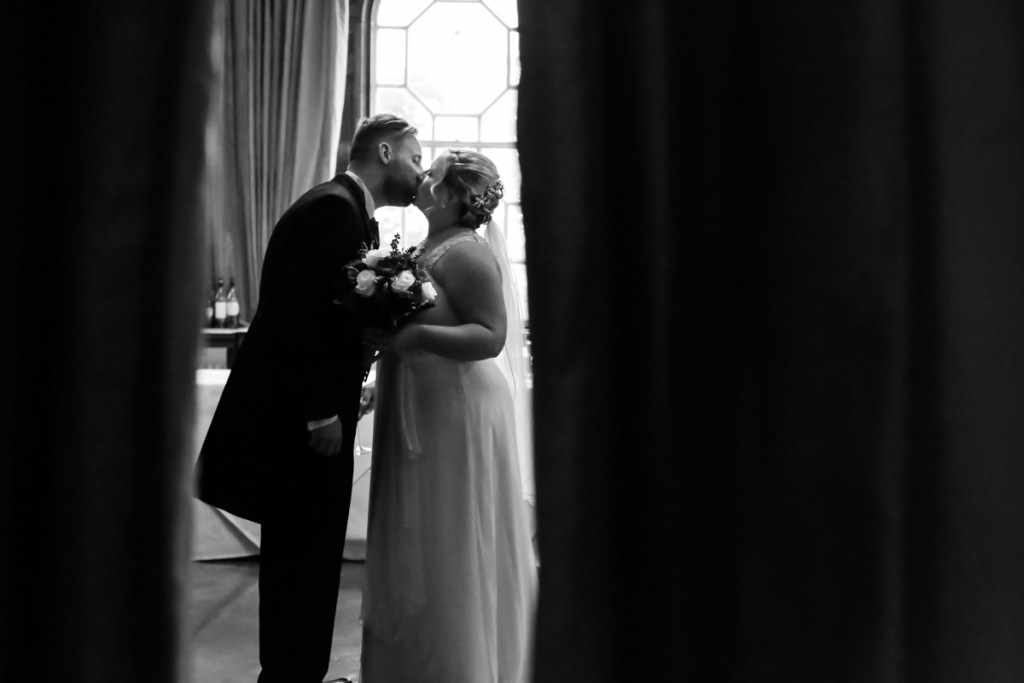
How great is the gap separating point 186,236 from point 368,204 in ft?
4.96

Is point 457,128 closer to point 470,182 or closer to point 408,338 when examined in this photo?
point 470,182

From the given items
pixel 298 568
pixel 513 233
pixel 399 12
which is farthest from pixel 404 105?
pixel 298 568

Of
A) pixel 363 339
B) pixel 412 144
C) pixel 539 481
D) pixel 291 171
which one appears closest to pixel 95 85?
pixel 539 481

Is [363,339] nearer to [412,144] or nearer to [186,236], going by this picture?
[412,144]

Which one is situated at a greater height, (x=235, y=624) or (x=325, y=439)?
(x=325, y=439)

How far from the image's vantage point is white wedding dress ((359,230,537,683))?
8.06 feet

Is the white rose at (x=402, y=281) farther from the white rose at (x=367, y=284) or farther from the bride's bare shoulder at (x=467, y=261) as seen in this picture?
the bride's bare shoulder at (x=467, y=261)

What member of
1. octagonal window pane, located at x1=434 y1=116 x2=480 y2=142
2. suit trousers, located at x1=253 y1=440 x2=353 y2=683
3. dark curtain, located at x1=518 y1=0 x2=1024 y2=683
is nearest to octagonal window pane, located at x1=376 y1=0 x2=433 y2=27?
octagonal window pane, located at x1=434 y1=116 x2=480 y2=142

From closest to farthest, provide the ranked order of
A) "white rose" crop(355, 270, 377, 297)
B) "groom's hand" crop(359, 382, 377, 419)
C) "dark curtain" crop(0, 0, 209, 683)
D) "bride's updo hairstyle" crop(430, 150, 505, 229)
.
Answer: "dark curtain" crop(0, 0, 209, 683)
"white rose" crop(355, 270, 377, 297)
"bride's updo hairstyle" crop(430, 150, 505, 229)
"groom's hand" crop(359, 382, 377, 419)

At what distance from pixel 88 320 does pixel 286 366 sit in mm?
1315

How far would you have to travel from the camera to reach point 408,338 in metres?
2.45

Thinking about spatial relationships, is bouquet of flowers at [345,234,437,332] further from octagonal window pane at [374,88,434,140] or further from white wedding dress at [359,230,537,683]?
octagonal window pane at [374,88,434,140]

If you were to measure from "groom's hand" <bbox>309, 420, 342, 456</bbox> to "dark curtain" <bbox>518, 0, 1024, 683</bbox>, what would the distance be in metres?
1.30

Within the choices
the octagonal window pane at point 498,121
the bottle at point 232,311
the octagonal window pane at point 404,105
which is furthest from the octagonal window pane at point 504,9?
the bottle at point 232,311
